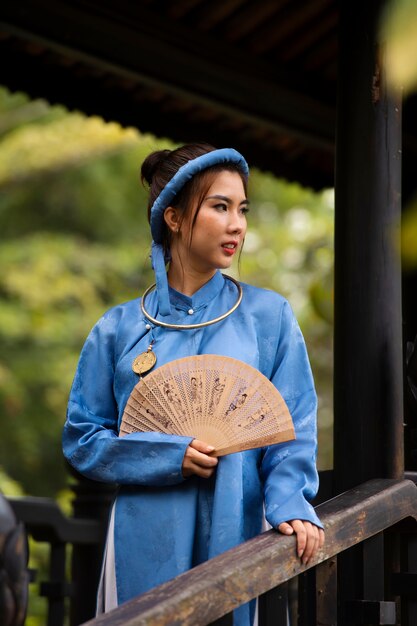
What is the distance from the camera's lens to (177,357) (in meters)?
2.54

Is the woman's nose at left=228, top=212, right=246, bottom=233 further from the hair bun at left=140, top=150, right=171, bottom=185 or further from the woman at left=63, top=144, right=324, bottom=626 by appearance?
the hair bun at left=140, top=150, right=171, bottom=185

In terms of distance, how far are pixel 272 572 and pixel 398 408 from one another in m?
0.92

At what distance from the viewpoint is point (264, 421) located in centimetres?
234

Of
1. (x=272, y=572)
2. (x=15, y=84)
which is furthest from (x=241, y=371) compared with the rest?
(x=15, y=84)

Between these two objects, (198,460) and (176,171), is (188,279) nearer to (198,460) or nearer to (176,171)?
(176,171)

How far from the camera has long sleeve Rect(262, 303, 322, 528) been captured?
2.34m

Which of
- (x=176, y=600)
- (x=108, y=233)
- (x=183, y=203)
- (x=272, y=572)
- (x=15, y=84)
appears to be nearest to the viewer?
(x=176, y=600)

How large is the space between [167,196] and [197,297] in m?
0.27

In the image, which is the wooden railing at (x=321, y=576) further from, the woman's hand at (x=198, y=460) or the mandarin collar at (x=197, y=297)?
the mandarin collar at (x=197, y=297)

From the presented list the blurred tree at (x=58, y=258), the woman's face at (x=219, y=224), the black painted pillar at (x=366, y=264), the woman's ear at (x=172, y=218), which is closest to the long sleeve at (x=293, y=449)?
the woman's face at (x=219, y=224)

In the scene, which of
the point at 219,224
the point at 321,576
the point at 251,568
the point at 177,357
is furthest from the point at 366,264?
the point at 251,568

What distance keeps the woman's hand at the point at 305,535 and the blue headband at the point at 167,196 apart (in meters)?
0.62

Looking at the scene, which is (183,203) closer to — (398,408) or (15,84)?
(398,408)

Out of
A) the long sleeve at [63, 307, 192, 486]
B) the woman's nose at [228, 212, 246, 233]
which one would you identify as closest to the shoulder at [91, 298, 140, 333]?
the long sleeve at [63, 307, 192, 486]
